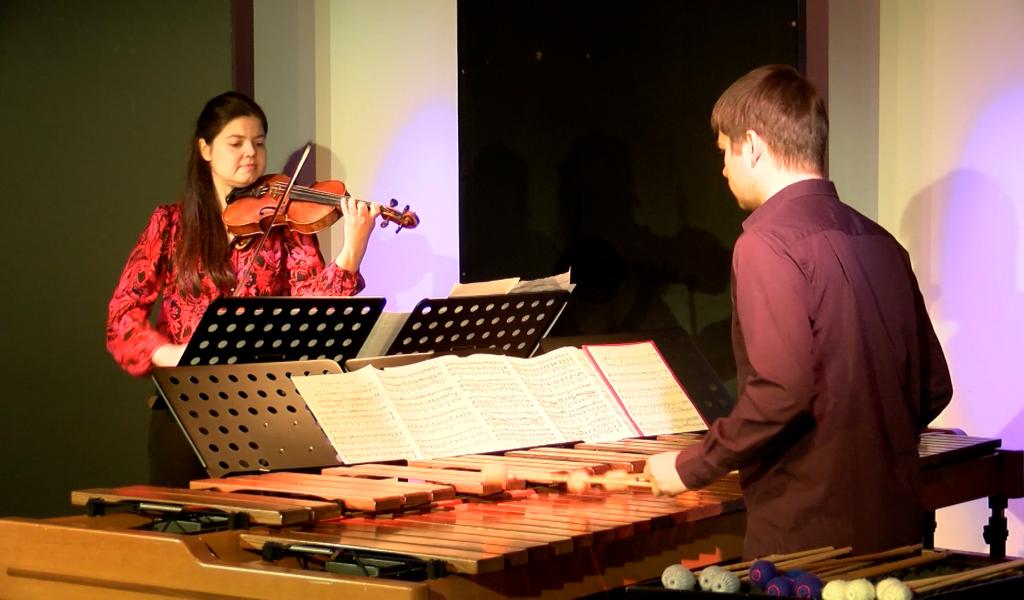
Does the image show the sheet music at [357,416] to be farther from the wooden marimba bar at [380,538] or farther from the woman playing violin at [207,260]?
the woman playing violin at [207,260]

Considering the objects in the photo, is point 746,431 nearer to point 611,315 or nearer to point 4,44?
point 611,315

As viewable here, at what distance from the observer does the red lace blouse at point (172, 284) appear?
4535 mm

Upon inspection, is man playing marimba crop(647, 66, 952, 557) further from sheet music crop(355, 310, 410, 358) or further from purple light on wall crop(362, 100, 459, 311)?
purple light on wall crop(362, 100, 459, 311)

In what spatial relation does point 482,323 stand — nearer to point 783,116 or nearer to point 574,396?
point 574,396

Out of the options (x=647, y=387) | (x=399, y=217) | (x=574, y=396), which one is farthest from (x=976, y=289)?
(x=399, y=217)

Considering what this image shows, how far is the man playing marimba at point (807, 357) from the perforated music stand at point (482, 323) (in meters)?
1.08

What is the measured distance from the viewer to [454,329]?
3990 millimetres

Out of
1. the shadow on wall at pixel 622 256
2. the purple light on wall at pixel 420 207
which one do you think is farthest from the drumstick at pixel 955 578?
the purple light on wall at pixel 420 207

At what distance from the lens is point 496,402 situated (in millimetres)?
3713

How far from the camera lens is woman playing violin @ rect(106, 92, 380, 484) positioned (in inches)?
179

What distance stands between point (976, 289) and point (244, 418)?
2.84 metres

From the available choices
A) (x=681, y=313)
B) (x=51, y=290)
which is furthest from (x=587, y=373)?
(x=51, y=290)

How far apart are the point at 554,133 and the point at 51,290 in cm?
224

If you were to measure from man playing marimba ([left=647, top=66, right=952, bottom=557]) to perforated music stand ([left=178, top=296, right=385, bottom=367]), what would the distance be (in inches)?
42.0
